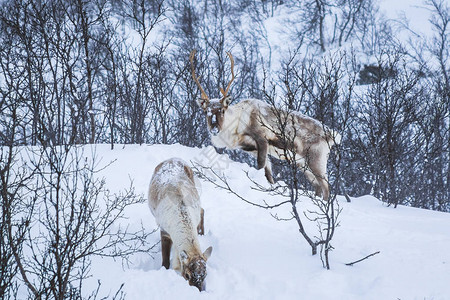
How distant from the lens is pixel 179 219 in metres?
4.32

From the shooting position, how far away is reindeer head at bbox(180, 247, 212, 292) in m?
3.84

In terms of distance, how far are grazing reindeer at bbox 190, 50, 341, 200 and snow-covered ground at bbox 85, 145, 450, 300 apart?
1.05m

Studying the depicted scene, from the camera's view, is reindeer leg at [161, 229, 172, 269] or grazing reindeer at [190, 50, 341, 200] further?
grazing reindeer at [190, 50, 341, 200]

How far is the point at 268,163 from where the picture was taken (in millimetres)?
7832

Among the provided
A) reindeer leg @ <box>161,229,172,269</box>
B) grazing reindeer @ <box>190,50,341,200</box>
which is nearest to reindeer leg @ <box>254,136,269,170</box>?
grazing reindeer @ <box>190,50,341,200</box>

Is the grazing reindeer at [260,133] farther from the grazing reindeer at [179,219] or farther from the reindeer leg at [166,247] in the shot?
the reindeer leg at [166,247]

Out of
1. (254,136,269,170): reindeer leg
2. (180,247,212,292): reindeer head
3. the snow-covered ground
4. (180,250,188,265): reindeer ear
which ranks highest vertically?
(254,136,269,170): reindeer leg

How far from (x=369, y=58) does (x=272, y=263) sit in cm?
2035

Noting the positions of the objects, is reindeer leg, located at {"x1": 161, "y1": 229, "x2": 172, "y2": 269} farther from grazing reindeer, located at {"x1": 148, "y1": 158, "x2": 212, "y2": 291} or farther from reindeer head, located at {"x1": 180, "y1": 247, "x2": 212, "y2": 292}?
reindeer head, located at {"x1": 180, "y1": 247, "x2": 212, "y2": 292}

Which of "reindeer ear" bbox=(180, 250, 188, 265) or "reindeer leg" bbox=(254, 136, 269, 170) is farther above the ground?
"reindeer leg" bbox=(254, 136, 269, 170)

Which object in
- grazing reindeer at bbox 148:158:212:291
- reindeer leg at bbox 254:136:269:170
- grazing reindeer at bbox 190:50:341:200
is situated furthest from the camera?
reindeer leg at bbox 254:136:269:170

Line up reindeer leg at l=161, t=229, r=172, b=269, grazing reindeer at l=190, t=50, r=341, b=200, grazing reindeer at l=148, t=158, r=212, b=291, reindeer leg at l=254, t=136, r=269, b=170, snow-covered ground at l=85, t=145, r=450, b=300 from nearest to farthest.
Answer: snow-covered ground at l=85, t=145, r=450, b=300 < grazing reindeer at l=148, t=158, r=212, b=291 < reindeer leg at l=161, t=229, r=172, b=269 < grazing reindeer at l=190, t=50, r=341, b=200 < reindeer leg at l=254, t=136, r=269, b=170

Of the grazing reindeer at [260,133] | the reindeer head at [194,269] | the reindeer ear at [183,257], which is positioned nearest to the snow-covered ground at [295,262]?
the reindeer head at [194,269]

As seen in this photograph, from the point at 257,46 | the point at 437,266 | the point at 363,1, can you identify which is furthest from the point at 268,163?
the point at 363,1
